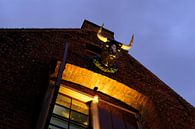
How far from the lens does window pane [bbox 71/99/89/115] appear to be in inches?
246

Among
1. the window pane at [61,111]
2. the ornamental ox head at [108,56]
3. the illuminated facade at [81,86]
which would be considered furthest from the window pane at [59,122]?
the ornamental ox head at [108,56]

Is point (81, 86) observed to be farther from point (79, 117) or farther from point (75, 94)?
point (79, 117)

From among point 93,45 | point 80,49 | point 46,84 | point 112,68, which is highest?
point 93,45

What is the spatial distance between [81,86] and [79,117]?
1.30 meters

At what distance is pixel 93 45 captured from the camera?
8562 millimetres

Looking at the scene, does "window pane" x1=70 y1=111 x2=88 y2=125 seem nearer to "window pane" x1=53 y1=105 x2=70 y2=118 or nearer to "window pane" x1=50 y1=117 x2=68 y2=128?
"window pane" x1=53 y1=105 x2=70 y2=118

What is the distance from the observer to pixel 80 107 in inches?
251

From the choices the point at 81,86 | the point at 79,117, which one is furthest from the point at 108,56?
the point at 79,117

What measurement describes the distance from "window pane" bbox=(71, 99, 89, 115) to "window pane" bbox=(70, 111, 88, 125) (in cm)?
17

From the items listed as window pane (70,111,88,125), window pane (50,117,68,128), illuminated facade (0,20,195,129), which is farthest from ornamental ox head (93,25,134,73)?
window pane (50,117,68,128)

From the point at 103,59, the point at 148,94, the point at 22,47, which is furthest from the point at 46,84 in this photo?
the point at 148,94

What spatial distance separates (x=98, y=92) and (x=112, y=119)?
1.05 meters

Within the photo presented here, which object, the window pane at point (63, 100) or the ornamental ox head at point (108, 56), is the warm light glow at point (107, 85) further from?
the window pane at point (63, 100)

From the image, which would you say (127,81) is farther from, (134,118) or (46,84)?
(46,84)
